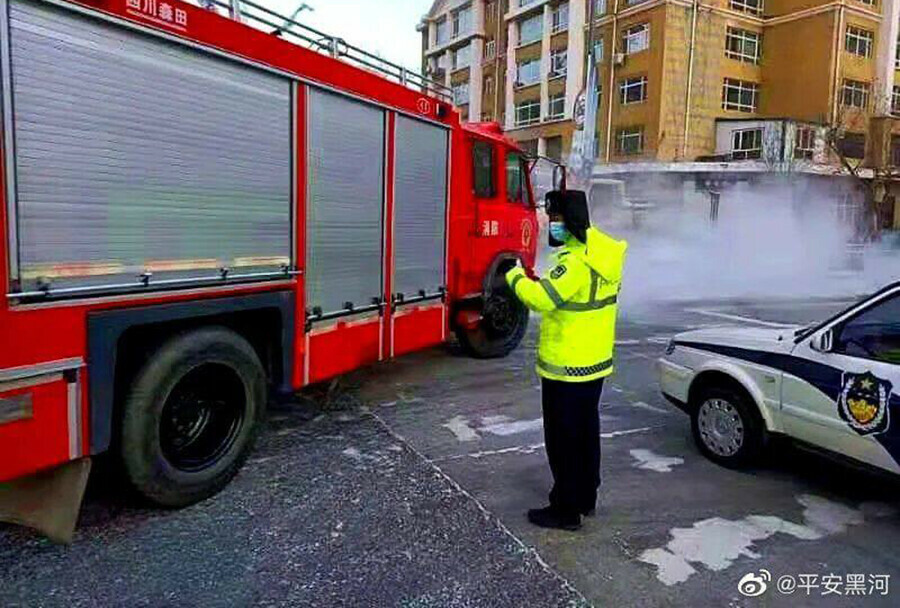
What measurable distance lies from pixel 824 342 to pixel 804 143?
34223 millimetres

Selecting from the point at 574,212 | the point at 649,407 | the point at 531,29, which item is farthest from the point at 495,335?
the point at 531,29

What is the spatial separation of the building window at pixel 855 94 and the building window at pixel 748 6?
599 cm

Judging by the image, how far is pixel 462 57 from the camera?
53.1 meters

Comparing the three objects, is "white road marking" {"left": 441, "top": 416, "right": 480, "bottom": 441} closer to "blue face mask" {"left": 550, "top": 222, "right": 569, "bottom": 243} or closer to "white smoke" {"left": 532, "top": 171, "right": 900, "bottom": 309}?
"blue face mask" {"left": 550, "top": 222, "right": 569, "bottom": 243}

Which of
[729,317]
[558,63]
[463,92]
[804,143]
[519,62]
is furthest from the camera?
[463,92]

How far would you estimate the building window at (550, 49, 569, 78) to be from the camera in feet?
134

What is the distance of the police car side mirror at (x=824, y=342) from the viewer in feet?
13.5

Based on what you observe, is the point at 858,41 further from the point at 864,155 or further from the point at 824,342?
the point at 824,342

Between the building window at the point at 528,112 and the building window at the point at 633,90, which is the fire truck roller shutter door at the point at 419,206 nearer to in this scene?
the building window at the point at 633,90

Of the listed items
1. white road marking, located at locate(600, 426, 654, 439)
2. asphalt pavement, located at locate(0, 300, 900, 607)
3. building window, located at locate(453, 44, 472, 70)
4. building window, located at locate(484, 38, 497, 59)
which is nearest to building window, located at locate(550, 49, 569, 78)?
building window, located at locate(484, 38, 497, 59)

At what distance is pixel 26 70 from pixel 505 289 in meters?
5.63

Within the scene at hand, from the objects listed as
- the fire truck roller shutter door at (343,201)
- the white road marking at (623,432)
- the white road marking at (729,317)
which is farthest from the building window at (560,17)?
the white road marking at (623,432)

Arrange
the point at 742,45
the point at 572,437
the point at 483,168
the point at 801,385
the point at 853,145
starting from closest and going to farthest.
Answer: the point at 572,437, the point at 801,385, the point at 483,168, the point at 853,145, the point at 742,45

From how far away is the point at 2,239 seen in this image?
2949mm
